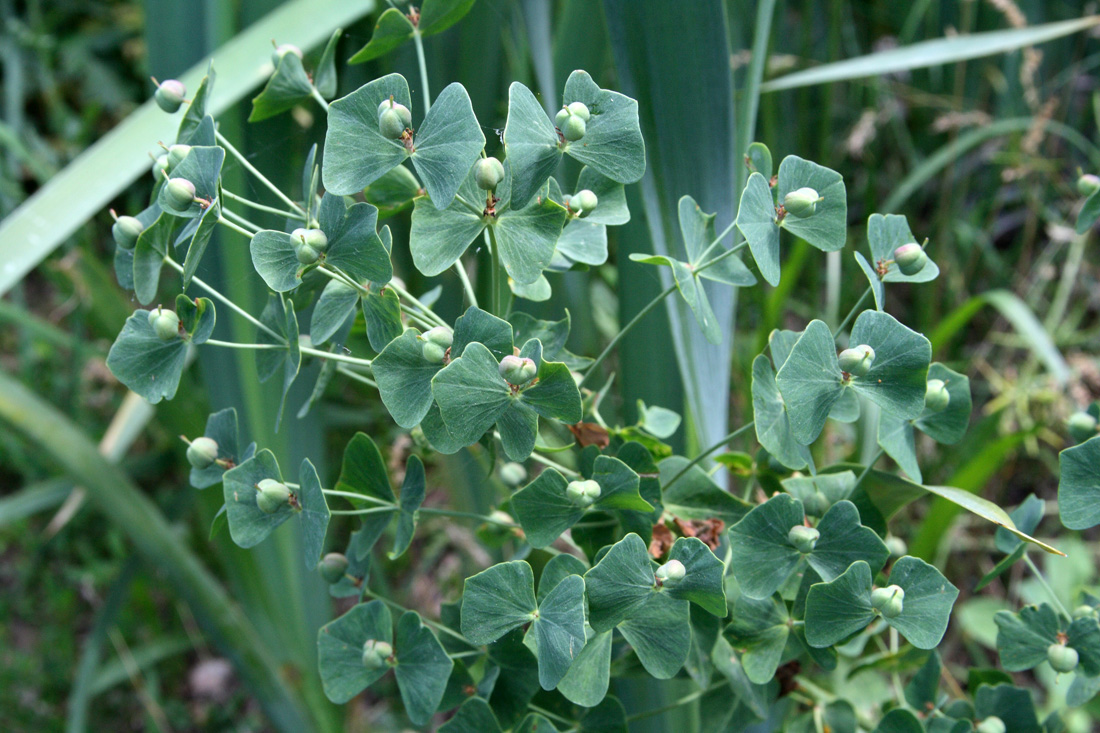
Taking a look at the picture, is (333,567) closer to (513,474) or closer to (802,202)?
(513,474)

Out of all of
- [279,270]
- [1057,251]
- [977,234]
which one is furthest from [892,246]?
[1057,251]

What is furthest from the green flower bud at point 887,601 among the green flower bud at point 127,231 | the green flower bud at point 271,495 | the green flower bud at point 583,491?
the green flower bud at point 127,231

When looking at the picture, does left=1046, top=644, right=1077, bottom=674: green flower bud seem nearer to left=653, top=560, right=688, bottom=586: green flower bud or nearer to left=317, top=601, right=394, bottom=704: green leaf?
left=653, top=560, right=688, bottom=586: green flower bud

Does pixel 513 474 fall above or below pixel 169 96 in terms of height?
below

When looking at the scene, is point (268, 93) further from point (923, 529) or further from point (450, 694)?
point (923, 529)

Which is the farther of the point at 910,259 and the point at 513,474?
the point at 513,474

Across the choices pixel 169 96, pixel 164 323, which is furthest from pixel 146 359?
pixel 169 96
